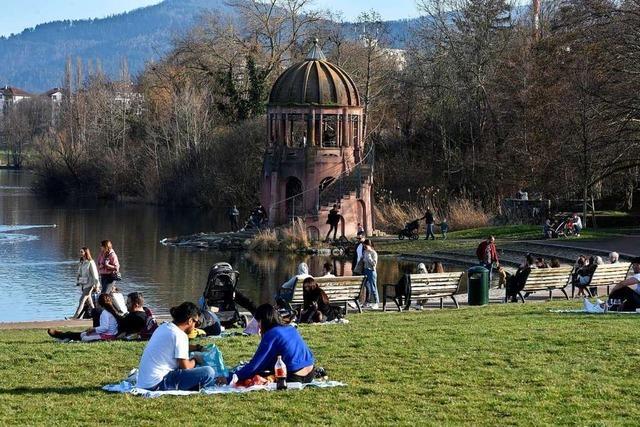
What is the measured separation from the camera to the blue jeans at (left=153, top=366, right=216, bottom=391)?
45.1 feet

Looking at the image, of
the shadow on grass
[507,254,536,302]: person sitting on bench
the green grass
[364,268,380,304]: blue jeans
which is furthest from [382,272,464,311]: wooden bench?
the green grass

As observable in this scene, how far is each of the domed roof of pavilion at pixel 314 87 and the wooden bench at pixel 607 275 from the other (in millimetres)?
32018

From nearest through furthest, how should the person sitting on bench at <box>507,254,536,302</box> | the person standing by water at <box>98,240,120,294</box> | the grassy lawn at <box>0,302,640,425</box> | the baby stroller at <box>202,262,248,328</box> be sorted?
the grassy lawn at <box>0,302,640,425</box> < the baby stroller at <box>202,262,248,328</box> < the person standing by water at <box>98,240,120,294</box> < the person sitting on bench at <box>507,254,536,302</box>

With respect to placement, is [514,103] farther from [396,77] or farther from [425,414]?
[425,414]

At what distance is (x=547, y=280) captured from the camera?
88.7 ft

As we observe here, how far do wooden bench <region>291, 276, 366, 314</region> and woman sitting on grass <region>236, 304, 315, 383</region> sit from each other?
9.07 meters

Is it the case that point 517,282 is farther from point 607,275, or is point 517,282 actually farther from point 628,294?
point 628,294

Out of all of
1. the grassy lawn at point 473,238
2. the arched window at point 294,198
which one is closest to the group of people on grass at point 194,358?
the grassy lawn at point 473,238

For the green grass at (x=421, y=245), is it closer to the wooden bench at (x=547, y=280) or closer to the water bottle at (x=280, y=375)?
the wooden bench at (x=547, y=280)

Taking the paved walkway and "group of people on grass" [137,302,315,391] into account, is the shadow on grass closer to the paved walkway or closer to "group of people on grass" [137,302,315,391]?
"group of people on grass" [137,302,315,391]

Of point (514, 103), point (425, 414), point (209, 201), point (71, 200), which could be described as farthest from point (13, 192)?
point (425, 414)

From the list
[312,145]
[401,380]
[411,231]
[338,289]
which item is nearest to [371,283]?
[338,289]

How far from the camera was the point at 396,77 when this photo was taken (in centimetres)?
8056

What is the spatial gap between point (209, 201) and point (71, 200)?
13.6 metres
